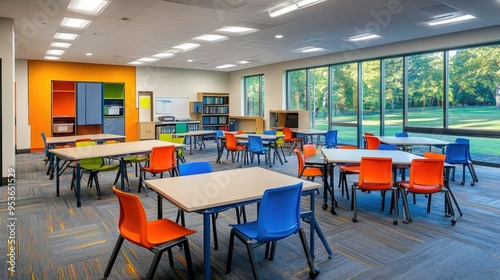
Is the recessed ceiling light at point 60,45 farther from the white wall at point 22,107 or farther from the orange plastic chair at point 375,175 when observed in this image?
the orange plastic chair at point 375,175

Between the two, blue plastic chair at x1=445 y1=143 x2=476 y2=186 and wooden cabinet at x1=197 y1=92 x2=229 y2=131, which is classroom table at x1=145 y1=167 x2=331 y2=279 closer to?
blue plastic chair at x1=445 y1=143 x2=476 y2=186

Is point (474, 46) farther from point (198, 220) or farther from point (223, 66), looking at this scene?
point (223, 66)

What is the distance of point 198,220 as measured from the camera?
14.0 feet

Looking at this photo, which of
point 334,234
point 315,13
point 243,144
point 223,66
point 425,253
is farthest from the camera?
point 223,66

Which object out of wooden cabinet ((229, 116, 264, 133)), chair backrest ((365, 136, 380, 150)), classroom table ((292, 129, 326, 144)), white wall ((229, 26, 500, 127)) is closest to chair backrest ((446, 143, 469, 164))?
chair backrest ((365, 136, 380, 150))

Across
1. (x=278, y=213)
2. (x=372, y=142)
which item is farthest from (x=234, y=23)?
(x=278, y=213)

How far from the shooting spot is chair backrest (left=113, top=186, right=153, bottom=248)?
94.0 inches

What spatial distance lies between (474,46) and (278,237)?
7.84 meters

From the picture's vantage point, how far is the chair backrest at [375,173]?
4160 mm

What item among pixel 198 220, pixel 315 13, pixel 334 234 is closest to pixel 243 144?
pixel 315 13

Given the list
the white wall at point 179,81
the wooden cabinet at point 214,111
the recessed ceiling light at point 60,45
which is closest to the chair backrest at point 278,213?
the recessed ceiling light at point 60,45

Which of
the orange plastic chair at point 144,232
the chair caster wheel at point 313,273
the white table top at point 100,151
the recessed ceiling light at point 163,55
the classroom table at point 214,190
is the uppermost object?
the recessed ceiling light at point 163,55

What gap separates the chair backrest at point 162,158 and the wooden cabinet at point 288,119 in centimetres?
669

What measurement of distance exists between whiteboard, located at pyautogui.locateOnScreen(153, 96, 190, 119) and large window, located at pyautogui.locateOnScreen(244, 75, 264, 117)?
2649 millimetres
